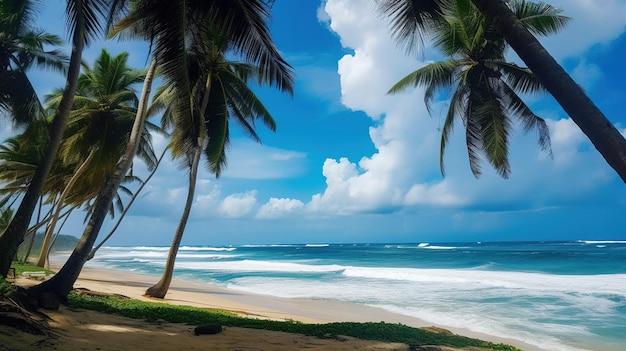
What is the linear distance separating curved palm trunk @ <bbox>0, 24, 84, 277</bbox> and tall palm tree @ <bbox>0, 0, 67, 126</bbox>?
272cm

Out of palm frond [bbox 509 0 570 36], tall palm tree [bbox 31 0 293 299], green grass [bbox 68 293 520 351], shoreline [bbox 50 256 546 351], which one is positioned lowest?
shoreline [bbox 50 256 546 351]

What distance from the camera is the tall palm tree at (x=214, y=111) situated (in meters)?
12.1

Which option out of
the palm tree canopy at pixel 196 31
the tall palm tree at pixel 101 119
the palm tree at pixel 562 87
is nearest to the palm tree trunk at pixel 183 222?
the tall palm tree at pixel 101 119

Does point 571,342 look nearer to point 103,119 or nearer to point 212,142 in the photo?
point 212,142

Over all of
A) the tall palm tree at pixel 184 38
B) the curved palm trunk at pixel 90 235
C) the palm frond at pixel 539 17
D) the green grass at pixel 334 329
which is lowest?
the green grass at pixel 334 329

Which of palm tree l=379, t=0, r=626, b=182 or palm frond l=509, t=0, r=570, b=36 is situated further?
palm frond l=509, t=0, r=570, b=36

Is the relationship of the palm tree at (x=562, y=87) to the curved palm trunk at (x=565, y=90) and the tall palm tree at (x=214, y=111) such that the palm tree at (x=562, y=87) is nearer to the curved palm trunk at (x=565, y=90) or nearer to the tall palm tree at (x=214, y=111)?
the curved palm trunk at (x=565, y=90)

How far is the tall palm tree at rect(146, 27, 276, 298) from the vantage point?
12094mm

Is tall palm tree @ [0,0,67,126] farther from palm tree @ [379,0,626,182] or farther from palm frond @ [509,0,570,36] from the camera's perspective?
palm frond @ [509,0,570,36]

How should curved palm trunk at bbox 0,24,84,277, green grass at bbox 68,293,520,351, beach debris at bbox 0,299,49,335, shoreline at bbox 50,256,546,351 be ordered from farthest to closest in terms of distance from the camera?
shoreline at bbox 50,256,546,351
curved palm trunk at bbox 0,24,84,277
green grass at bbox 68,293,520,351
beach debris at bbox 0,299,49,335

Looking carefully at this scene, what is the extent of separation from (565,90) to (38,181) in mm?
7783

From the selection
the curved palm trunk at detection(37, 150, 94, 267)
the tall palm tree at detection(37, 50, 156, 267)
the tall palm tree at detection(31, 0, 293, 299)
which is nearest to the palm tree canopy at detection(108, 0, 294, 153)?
the tall palm tree at detection(31, 0, 293, 299)

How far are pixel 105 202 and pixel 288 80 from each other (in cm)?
416

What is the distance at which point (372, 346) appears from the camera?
19.0 ft
